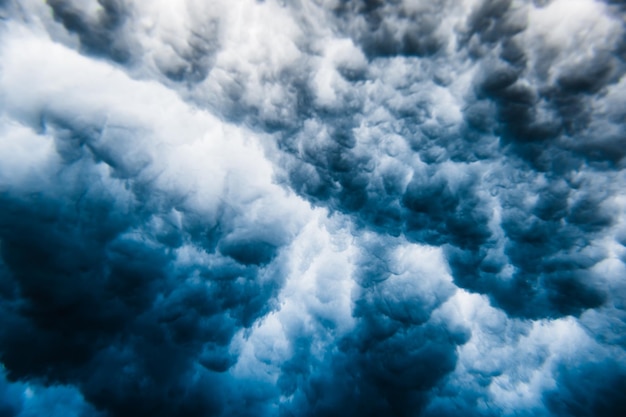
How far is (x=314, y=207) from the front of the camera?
9.45 metres

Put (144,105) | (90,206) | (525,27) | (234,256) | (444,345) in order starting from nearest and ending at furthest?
1. (525,27)
2. (144,105)
3. (90,206)
4. (234,256)
5. (444,345)

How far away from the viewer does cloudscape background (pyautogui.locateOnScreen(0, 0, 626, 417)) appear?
6066mm

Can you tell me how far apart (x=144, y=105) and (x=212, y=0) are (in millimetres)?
3268

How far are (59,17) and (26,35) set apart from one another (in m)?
1.04

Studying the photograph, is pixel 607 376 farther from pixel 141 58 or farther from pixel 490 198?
pixel 141 58

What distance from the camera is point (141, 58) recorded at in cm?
685

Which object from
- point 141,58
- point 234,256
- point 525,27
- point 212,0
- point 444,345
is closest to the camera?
point 525,27

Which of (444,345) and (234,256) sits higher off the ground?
(444,345)

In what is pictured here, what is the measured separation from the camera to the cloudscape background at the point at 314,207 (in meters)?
6.07

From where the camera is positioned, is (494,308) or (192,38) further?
(494,308)

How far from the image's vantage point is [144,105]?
7.64 metres

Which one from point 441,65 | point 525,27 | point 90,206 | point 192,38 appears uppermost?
point 525,27

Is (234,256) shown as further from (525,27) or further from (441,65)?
(525,27)

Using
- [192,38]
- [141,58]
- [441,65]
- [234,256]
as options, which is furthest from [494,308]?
[141,58]
